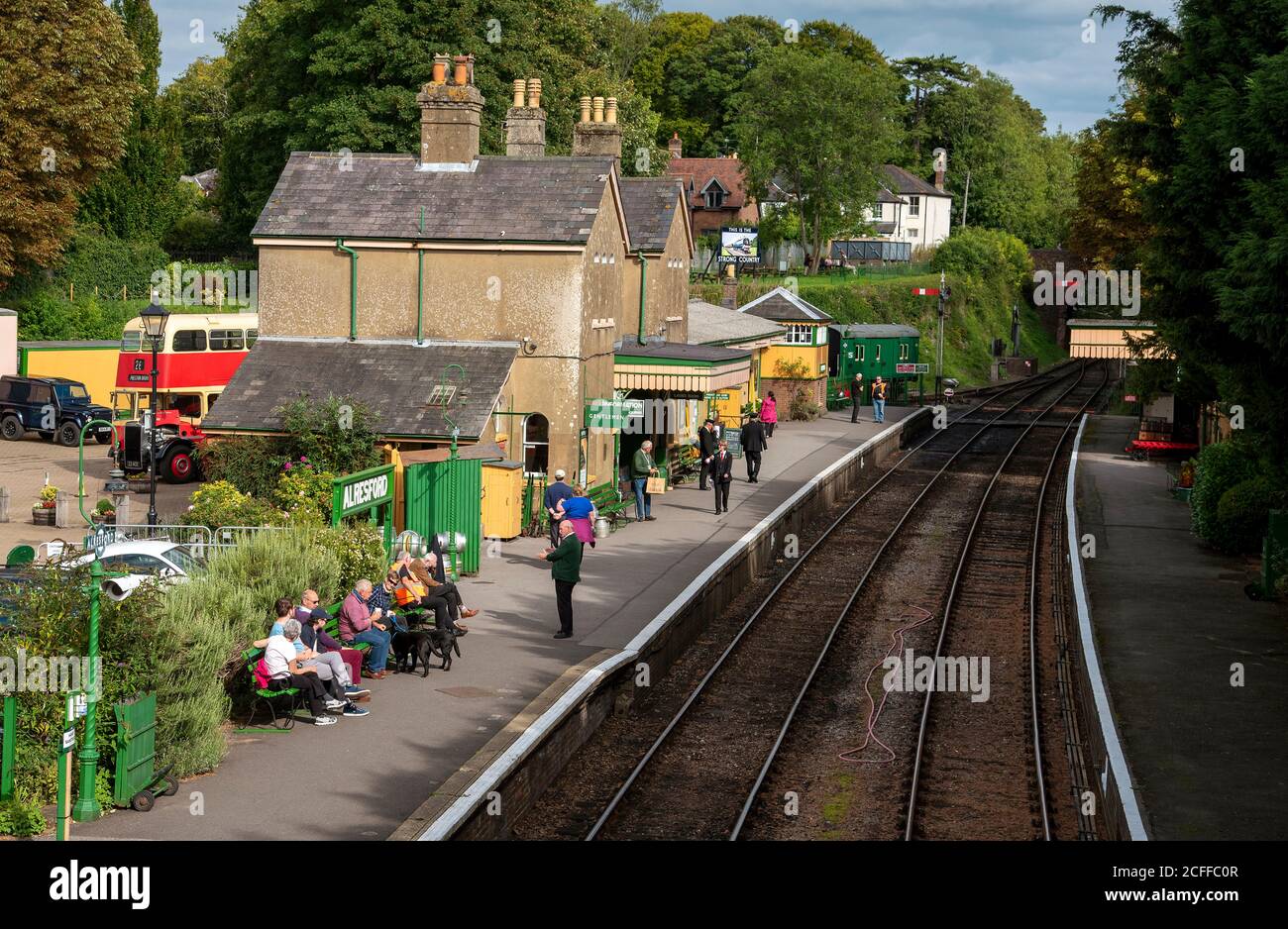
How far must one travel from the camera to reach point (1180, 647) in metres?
20.8

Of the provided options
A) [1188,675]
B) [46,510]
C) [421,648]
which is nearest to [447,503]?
[421,648]

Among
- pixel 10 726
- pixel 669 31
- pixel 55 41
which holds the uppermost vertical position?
pixel 669 31

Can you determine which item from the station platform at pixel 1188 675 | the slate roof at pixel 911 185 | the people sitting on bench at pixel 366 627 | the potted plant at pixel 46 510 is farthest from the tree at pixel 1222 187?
the slate roof at pixel 911 185

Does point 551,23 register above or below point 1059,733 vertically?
above

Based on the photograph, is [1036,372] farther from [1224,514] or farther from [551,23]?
[1224,514]

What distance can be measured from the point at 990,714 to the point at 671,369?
14275mm

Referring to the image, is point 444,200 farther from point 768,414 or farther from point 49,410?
point 49,410

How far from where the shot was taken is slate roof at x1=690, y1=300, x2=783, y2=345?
42719 mm

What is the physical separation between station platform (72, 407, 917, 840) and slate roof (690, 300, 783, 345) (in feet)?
44.8

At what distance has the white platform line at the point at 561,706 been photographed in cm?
1244

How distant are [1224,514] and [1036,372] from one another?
64760 millimetres

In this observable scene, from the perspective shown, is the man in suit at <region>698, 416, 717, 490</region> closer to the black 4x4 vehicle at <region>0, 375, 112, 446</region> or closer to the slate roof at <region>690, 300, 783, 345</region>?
the slate roof at <region>690, 300, 783, 345</region>

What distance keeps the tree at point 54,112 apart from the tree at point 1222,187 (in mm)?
36250

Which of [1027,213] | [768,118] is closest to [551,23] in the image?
[768,118]
